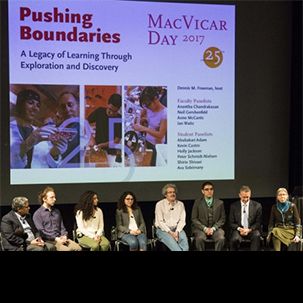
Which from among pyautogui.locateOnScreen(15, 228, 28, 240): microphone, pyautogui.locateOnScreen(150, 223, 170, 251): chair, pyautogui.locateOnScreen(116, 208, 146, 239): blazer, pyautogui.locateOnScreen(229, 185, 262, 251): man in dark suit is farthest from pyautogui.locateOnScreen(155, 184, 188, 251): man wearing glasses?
pyautogui.locateOnScreen(15, 228, 28, 240): microphone

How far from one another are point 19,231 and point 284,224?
7.95 ft

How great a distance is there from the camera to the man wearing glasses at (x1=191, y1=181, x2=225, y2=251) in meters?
4.94

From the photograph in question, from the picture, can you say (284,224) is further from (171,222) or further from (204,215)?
(171,222)

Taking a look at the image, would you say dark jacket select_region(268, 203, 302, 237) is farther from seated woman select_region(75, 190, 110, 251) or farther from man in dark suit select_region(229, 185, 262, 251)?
seated woman select_region(75, 190, 110, 251)

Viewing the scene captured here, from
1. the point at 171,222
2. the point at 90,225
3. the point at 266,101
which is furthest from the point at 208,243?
the point at 266,101

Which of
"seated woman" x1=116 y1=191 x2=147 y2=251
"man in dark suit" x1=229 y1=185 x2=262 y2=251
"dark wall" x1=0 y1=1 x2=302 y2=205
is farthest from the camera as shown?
"dark wall" x1=0 y1=1 x2=302 y2=205

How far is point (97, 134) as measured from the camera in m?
5.50

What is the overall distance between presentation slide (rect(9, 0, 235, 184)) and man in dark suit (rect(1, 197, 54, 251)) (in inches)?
32.4

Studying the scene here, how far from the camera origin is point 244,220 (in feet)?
16.6
